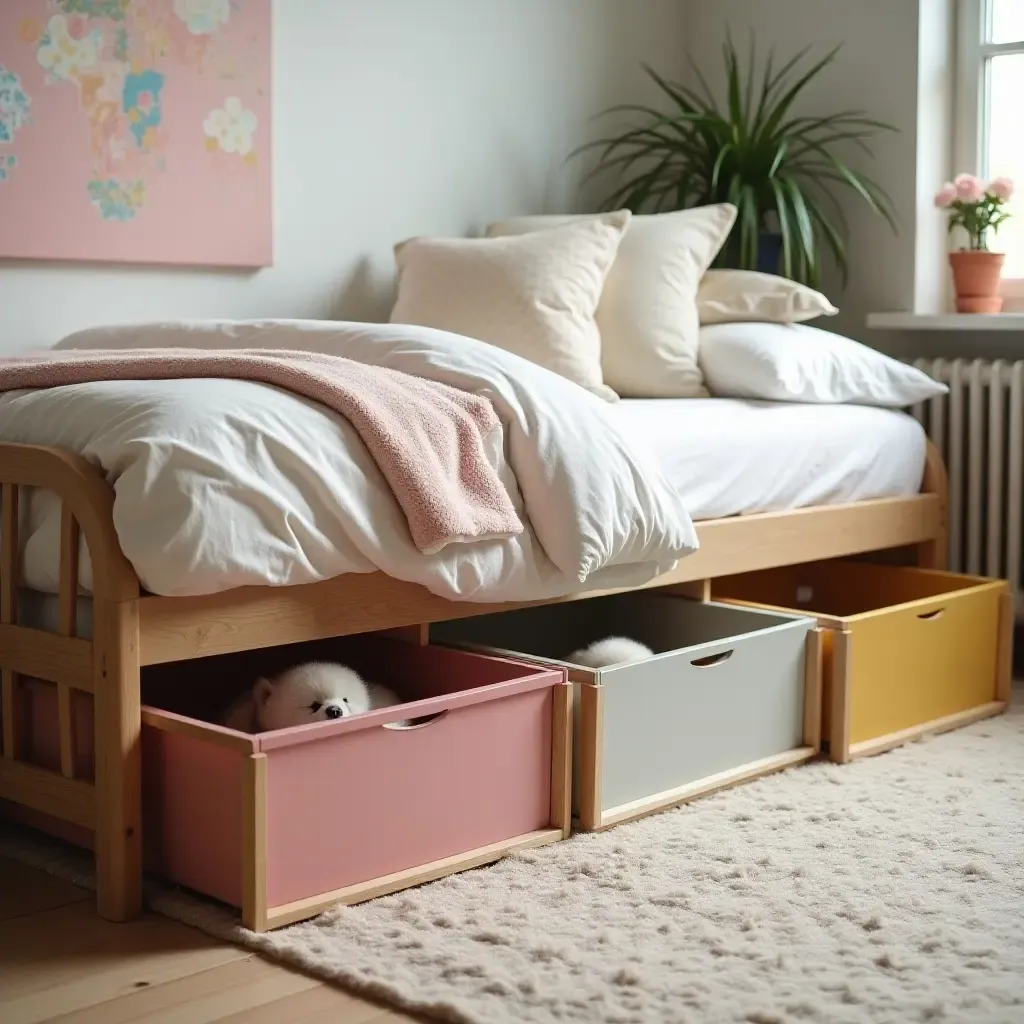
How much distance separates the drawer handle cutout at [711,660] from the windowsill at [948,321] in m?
1.31

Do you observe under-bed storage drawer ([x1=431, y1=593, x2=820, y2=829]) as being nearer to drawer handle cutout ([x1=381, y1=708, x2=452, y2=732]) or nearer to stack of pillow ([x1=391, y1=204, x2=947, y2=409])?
drawer handle cutout ([x1=381, y1=708, x2=452, y2=732])

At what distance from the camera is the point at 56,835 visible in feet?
6.53

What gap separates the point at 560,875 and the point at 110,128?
1.63 meters

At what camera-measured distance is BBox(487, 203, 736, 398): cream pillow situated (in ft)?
9.77

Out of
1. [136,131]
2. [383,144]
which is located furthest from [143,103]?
[383,144]

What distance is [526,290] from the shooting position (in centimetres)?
289

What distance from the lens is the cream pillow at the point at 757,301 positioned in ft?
10.1

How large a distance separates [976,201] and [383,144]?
134cm

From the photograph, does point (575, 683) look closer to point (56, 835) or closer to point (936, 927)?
point (936, 927)

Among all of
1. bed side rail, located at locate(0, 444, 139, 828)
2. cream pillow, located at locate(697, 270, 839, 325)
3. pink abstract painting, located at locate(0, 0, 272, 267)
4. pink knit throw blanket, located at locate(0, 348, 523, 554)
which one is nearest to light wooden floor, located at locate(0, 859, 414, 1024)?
bed side rail, located at locate(0, 444, 139, 828)

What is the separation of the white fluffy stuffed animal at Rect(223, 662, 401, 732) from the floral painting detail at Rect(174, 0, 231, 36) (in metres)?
1.43

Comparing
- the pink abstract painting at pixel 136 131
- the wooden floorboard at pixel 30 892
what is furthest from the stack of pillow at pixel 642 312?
the wooden floorboard at pixel 30 892

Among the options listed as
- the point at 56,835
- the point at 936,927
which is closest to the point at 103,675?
the point at 56,835

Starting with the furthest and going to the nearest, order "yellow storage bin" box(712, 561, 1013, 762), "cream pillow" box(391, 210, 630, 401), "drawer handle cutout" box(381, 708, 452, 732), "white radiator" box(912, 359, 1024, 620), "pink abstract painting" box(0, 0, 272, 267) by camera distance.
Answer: "white radiator" box(912, 359, 1024, 620) → "cream pillow" box(391, 210, 630, 401) → "pink abstract painting" box(0, 0, 272, 267) → "yellow storage bin" box(712, 561, 1013, 762) → "drawer handle cutout" box(381, 708, 452, 732)
